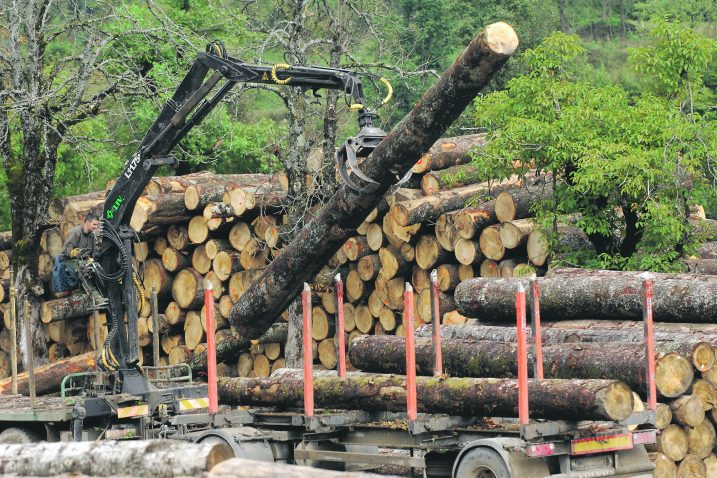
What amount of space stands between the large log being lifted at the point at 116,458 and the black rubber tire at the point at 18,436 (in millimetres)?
4904

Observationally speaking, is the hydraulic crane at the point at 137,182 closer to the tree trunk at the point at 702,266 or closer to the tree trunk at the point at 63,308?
the tree trunk at the point at 702,266

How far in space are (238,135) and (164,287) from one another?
1020 cm

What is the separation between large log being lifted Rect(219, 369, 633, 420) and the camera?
10.5 metres

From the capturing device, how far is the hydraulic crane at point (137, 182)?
13711 mm

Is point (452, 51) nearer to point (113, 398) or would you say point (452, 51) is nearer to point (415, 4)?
point (415, 4)

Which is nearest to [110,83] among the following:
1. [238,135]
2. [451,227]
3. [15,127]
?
[15,127]

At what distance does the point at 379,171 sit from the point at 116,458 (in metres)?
5.34

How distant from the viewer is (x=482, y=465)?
10.6 meters

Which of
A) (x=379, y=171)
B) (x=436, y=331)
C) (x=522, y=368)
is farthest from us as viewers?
(x=379, y=171)

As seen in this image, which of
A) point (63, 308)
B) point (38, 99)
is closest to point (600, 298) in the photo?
point (38, 99)

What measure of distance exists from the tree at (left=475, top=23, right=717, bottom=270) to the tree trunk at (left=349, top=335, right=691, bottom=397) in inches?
188

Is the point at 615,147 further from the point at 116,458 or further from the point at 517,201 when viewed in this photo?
the point at 116,458

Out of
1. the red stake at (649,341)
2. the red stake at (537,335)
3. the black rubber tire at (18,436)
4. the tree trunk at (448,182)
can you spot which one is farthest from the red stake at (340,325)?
the tree trunk at (448,182)

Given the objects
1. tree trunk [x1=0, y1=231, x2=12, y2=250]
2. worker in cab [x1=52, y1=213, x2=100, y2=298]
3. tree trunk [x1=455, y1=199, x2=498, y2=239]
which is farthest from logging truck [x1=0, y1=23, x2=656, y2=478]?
tree trunk [x1=0, y1=231, x2=12, y2=250]
